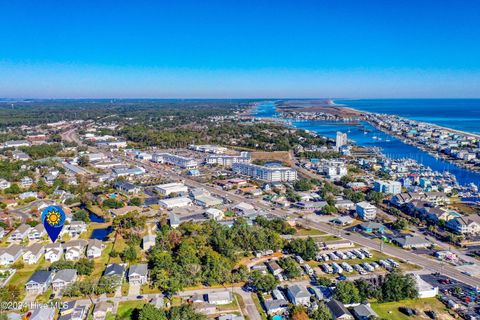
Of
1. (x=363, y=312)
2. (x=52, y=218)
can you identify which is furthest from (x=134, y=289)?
(x=363, y=312)

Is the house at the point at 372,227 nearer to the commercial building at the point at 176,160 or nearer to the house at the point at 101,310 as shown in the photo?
the house at the point at 101,310

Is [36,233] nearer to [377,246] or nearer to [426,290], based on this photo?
[377,246]

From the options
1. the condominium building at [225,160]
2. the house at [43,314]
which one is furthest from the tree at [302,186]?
the house at [43,314]

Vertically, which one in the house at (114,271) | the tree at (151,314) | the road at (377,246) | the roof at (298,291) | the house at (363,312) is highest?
the tree at (151,314)

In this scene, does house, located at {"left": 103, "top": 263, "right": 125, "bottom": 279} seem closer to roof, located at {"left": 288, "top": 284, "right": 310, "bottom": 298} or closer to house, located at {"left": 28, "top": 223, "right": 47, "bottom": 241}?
house, located at {"left": 28, "top": 223, "right": 47, "bottom": 241}

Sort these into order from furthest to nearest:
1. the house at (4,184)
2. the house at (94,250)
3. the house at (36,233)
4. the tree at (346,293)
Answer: the house at (4,184), the house at (36,233), the house at (94,250), the tree at (346,293)

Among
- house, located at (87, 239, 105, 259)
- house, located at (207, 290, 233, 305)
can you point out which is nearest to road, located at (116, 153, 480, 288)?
house, located at (207, 290, 233, 305)

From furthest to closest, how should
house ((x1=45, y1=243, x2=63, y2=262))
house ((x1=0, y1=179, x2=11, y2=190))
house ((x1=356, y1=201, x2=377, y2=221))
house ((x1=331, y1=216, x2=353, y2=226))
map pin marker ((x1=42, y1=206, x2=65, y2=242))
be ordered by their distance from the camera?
house ((x1=0, y1=179, x2=11, y2=190)) → house ((x1=356, y1=201, x2=377, y2=221)) → house ((x1=331, y1=216, x2=353, y2=226)) → house ((x1=45, y1=243, x2=63, y2=262)) → map pin marker ((x1=42, y1=206, x2=65, y2=242))
